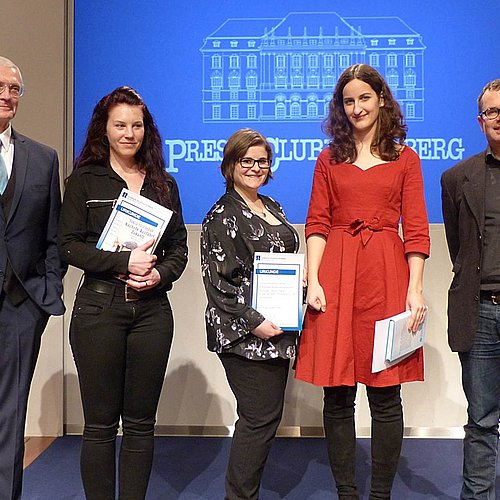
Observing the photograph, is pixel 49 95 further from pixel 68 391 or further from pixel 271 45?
pixel 68 391

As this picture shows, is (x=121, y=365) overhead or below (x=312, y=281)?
below

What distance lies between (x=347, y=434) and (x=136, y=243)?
3.29ft

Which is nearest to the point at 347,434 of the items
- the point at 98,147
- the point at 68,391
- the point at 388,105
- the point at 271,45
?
the point at 388,105

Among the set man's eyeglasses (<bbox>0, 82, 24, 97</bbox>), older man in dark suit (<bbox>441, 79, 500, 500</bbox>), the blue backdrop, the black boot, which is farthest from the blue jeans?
man's eyeglasses (<bbox>0, 82, 24, 97</bbox>)

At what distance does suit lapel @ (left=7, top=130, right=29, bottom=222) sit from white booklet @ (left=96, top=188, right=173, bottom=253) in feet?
1.06

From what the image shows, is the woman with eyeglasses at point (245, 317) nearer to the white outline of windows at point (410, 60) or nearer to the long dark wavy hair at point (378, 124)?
the long dark wavy hair at point (378, 124)

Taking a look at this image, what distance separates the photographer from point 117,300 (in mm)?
2410

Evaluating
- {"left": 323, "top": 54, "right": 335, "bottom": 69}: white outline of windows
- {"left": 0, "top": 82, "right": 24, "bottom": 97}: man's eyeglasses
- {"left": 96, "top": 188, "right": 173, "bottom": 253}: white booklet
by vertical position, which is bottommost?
{"left": 96, "top": 188, "right": 173, "bottom": 253}: white booklet

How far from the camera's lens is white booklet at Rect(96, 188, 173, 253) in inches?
93.5

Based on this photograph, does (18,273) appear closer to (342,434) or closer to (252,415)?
(252,415)

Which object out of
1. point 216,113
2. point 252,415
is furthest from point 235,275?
point 216,113

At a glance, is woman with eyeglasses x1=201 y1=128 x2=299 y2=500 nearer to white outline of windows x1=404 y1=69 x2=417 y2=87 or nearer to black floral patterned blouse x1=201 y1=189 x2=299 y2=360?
black floral patterned blouse x1=201 y1=189 x2=299 y2=360

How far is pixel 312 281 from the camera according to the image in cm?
246

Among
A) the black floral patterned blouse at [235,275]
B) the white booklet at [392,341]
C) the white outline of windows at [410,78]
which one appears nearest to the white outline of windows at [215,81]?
the white outline of windows at [410,78]
